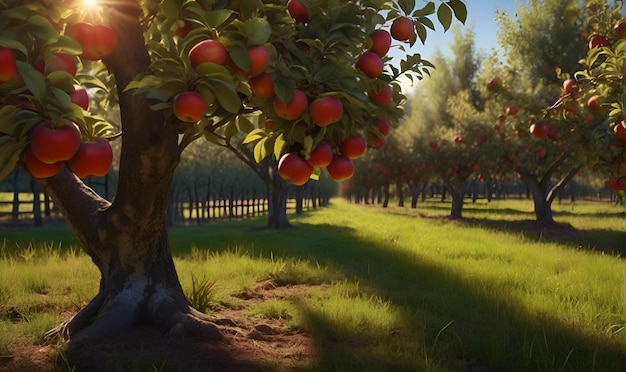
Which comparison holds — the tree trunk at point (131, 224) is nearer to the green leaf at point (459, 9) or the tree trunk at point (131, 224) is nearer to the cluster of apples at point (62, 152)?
the cluster of apples at point (62, 152)

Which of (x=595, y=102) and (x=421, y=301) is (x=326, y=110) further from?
(x=421, y=301)

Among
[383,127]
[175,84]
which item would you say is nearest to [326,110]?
[175,84]

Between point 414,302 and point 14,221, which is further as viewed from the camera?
point 14,221

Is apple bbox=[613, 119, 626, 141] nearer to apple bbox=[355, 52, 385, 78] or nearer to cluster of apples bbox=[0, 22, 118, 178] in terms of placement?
apple bbox=[355, 52, 385, 78]

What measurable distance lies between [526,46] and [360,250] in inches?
539

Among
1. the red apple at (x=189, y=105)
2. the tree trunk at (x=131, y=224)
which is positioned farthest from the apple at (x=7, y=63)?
the tree trunk at (x=131, y=224)

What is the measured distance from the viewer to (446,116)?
105 feet

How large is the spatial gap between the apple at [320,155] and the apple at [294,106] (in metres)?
0.22

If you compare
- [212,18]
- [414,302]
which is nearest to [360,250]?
[414,302]

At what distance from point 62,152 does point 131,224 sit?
6.96 ft

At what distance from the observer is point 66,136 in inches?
82.0

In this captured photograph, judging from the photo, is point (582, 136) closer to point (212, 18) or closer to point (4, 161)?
point (212, 18)

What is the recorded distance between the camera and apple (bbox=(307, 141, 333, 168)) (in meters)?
2.42

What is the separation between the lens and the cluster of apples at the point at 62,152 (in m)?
2.05
